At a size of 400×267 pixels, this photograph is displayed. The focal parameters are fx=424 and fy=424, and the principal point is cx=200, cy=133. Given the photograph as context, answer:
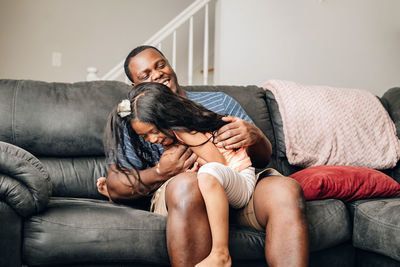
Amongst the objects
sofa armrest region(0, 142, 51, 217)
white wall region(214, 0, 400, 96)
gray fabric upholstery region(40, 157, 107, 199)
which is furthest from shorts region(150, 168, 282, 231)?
white wall region(214, 0, 400, 96)

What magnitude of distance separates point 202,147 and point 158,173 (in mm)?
207

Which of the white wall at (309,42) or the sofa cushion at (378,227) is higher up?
the white wall at (309,42)

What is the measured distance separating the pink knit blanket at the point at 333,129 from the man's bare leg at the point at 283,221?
0.82 metres

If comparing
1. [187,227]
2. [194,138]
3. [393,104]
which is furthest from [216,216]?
[393,104]

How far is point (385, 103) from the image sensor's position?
2.43m

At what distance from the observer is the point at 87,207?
4.46ft

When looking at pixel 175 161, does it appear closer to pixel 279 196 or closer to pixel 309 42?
pixel 279 196

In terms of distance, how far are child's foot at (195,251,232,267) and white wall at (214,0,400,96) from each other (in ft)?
6.72

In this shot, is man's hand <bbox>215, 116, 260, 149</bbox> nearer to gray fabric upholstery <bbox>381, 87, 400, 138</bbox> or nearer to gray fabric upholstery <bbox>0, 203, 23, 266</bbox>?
gray fabric upholstery <bbox>0, 203, 23, 266</bbox>

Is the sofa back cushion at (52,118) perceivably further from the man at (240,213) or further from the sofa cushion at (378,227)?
the sofa cushion at (378,227)

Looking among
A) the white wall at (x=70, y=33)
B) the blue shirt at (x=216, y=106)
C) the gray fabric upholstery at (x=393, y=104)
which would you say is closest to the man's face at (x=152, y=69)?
the blue shirt at (x=216, y=106)

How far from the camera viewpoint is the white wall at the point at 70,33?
150 inches

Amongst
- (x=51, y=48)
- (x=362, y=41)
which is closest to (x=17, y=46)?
(x=51, y=48)

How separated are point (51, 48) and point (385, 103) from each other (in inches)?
116
